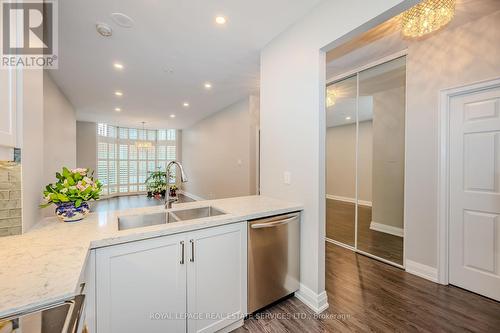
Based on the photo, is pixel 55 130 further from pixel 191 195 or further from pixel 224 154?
pixel 191 195

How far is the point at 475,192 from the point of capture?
2.12m

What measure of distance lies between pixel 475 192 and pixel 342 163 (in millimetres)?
1834

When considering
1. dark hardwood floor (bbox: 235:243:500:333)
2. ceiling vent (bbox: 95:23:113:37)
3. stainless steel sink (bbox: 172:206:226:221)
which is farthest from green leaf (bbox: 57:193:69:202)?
ceiling vent (bbox: 95:23:113:37)

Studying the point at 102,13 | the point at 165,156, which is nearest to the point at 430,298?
the point at 102,13

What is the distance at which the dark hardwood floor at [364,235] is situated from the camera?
112 inches

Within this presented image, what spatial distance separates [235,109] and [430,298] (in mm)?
4821

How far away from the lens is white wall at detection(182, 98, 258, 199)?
4.77 metres

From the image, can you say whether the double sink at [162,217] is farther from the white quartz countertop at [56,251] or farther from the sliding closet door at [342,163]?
the sliding closet door at [342,163]

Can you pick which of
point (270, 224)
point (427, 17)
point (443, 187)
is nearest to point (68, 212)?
point (270, 224)

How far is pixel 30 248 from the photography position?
107 cm

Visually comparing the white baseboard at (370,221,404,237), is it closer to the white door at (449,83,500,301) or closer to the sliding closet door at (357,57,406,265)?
the sliding closet door at (357,57,406,265)

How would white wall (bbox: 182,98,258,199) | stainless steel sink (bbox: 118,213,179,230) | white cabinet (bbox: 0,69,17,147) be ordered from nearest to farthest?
1. white cabinet (bbox: 0,69,17,147)
2. stainless steel sink (bbox: 118,213,179,230)
3. white wall (bbox: 182,98,258,199)

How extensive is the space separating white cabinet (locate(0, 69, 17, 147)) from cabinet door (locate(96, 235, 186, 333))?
2.31 feet

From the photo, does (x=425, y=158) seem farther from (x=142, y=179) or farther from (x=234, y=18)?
(x=142, y=179)
